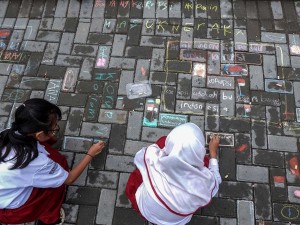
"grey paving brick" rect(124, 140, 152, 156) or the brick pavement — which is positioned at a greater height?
the brick pavement

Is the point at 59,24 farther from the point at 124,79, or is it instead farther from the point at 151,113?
the point at 151,113

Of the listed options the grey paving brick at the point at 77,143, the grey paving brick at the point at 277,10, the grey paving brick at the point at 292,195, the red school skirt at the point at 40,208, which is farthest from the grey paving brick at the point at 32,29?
the grey paving brick at the point at 292,195

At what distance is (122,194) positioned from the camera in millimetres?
3561

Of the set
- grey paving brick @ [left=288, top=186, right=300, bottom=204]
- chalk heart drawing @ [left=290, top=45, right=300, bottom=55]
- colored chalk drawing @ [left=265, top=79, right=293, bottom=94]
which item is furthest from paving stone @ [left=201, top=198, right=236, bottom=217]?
chalk heart drawing @ [left=290, top=45, right=300, bottom=55]

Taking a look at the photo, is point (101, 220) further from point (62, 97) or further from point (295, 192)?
point (295, 192)

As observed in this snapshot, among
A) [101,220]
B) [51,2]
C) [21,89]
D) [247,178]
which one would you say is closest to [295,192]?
[247,178]

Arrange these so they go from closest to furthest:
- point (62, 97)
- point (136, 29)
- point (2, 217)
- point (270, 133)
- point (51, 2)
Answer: point (2, 217), point (270, 133), point (62, 97), point (136, 29), point (51, 2)

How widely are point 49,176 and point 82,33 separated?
2.52 m

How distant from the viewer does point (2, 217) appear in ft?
9.55

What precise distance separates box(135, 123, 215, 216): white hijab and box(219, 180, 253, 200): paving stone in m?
0.97

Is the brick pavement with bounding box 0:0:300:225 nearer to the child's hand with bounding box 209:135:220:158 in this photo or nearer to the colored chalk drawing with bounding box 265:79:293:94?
the colored chalk drawing with bounding box 265:79:293:94

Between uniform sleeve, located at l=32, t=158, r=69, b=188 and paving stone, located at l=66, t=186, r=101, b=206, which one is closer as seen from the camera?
uniform sleeve, located at l=32, t=158, r=69, b=188

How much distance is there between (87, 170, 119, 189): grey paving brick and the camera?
11.9 feet

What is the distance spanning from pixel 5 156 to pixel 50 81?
189 cm
